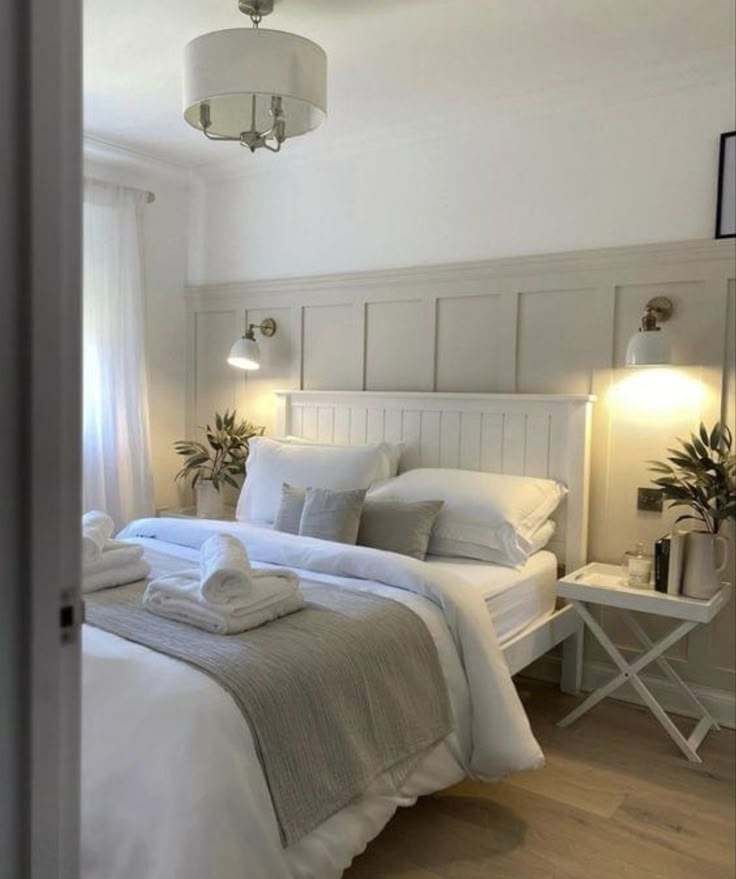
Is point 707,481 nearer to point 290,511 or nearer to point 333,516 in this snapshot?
point 333,516

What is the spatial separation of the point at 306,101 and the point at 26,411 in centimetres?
209

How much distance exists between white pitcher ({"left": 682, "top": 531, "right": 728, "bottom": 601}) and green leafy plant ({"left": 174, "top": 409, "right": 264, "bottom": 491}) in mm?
2336

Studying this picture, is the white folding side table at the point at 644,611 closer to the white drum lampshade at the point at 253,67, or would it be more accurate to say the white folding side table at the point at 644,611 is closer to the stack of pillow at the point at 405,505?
the stack of pillow at the point at 405,505

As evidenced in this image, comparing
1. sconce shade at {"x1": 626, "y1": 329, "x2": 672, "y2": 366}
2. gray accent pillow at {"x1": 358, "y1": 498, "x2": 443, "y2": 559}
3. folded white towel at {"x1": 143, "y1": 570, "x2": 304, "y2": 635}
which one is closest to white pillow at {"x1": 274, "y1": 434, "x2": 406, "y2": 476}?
gray accent pillow at {"x1": 358, "y1": 498, "x2": 443, "y2": 559}

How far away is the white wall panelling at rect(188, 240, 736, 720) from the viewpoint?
120 inches

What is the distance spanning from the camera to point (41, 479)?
687 mm

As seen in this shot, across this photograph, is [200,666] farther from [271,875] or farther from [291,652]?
[271,875]

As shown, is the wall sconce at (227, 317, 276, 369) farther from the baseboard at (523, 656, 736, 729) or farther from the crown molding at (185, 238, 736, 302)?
the baseboard at (523, 656, 736, 729)

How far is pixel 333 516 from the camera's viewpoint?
2.98 meters

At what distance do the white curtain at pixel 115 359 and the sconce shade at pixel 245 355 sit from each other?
24.8 inches

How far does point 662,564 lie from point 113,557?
196cm

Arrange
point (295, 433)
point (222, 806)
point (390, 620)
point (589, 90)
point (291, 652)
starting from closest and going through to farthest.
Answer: point (222, 806) < point (291, 652) < point (390, 620) < point (589, 90) < point (295, 433)

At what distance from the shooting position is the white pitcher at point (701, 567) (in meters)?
2.72

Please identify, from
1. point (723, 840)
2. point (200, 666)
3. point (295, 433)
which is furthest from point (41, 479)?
point (295, 433)
